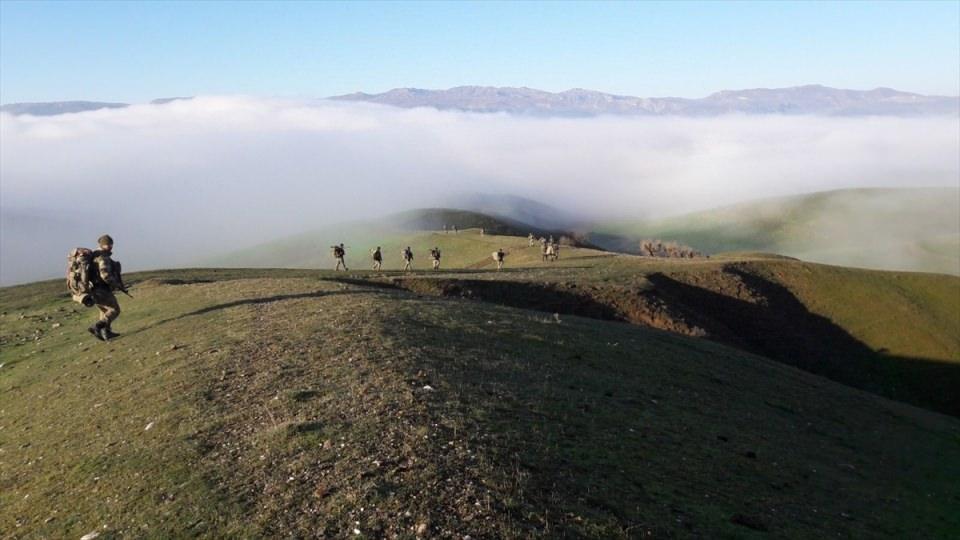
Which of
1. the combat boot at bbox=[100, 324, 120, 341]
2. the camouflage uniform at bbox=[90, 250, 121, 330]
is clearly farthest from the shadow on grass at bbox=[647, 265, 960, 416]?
the camouflage uniform at bbox=[90, 250, 121, 330]

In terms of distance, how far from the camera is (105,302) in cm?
3005

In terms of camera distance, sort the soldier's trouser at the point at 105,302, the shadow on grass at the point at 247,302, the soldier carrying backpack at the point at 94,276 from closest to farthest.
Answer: the soldier carrying backpack at the point at 94,276 < the soldier's trouser at the point at 105,302 < the shadow on grass at the point at 247,302

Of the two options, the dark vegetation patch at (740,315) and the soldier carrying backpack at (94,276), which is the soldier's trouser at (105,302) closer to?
the soldier carrying backpack at (94,276)

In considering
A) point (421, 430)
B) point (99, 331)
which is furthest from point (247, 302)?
point (421, 430)

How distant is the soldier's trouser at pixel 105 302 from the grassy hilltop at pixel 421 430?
1.44 metres

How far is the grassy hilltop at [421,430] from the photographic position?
13.3m

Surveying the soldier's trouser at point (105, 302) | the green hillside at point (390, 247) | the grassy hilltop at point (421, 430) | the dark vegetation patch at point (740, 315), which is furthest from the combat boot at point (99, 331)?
the green hillside at point (390, 247)

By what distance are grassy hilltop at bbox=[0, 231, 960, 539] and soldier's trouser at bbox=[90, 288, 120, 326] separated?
1.44m

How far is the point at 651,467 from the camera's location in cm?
1697

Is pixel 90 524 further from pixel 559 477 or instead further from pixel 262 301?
pixel 262 301

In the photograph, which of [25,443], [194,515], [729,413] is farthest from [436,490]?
Answer: [729,413]

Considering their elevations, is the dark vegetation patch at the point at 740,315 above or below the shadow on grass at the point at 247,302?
below

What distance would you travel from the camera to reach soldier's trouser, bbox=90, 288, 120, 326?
1164 inches

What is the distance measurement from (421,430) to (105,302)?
20.1 m
